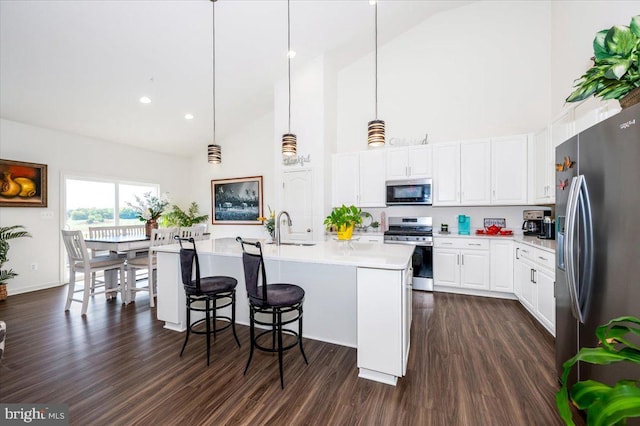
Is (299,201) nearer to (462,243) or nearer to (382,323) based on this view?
(462,243)

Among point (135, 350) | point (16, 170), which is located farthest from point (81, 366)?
point (16, 170)

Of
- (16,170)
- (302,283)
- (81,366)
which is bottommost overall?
(81,366)

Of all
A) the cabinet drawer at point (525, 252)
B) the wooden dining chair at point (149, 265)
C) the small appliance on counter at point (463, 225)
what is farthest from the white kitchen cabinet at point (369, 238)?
the wooden dining chair at point (149, 265)

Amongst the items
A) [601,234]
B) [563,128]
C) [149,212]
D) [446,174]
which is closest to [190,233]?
[149,212]

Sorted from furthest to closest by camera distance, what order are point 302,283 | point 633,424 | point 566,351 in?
1. point 302,283
2. point 566,351
3. point 633,424

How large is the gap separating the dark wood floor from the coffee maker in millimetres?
1540

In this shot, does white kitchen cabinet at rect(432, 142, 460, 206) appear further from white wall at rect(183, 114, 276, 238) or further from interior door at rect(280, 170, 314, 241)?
white wall at rect(183, 114, 276, 238)

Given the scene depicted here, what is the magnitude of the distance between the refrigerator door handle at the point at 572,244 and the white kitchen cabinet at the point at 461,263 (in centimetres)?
251

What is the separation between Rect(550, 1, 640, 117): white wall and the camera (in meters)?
2.69

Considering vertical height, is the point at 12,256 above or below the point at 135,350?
above

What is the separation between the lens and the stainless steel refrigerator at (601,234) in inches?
51.8

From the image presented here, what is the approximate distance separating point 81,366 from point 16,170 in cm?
402

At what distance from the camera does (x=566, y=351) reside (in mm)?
1896

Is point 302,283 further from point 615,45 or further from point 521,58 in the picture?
point 521,58
